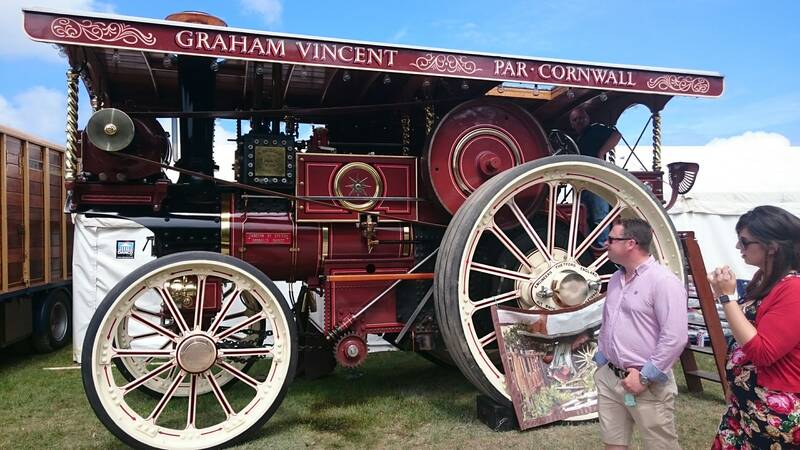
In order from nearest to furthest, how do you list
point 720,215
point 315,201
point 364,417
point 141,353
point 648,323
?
point 648,323 → point 141,353 → point 315,201 → point 364,417 → point 720,215

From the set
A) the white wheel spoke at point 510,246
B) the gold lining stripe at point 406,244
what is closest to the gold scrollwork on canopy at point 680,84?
the white wheel spoke at point 510,246

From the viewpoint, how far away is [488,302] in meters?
3.49

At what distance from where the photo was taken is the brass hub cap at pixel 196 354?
3.11m

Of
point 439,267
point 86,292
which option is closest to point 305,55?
point 439,267

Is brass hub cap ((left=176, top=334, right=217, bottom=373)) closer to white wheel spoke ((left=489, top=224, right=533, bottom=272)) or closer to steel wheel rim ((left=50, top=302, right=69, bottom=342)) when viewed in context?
white wheel spoke ((left=489, top=224, right=533, bottom=272))

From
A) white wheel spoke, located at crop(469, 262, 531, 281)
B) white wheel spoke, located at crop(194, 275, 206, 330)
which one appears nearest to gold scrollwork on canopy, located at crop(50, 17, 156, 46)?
white wheel spoke, located at crop(194, 275, 206, 330)

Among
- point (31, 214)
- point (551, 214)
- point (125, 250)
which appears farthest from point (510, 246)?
point (31, 214)

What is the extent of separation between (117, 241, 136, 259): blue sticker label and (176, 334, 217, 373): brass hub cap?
3.42 m

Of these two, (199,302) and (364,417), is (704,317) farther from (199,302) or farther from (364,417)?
(199,302)

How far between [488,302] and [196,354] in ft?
5.49

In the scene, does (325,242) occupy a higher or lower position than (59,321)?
higher

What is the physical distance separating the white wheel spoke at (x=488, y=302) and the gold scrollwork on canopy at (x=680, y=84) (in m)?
1.64

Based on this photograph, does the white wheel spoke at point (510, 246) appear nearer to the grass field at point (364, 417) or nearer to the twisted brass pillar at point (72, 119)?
the grass field at point (364, 417)

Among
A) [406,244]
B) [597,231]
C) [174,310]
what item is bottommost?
[174,310]
